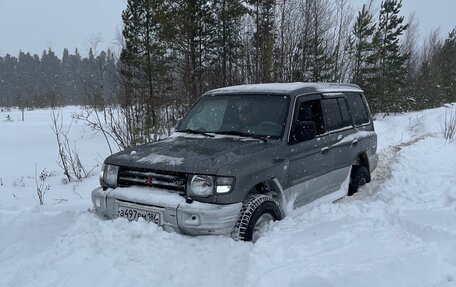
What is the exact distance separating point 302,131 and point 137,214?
7.14 feet

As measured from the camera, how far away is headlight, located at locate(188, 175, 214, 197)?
375 cm

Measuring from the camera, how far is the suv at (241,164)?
148 inches

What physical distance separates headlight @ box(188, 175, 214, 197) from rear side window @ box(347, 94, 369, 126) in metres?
3.56

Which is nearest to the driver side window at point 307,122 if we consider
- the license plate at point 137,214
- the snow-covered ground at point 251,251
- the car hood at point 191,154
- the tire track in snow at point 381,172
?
the car hood at point 191,154

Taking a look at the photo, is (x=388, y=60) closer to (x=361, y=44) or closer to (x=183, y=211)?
(x=361, y=44)

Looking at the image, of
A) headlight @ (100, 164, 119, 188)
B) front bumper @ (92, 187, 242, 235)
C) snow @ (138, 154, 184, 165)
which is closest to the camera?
front bumper @ (92, 187, 242, 235)

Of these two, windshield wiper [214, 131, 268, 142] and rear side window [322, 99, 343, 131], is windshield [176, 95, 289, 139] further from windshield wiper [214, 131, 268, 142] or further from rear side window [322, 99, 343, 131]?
rear side window [322, 99, 343, 131]

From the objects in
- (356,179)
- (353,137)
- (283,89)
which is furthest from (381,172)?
(283,89)

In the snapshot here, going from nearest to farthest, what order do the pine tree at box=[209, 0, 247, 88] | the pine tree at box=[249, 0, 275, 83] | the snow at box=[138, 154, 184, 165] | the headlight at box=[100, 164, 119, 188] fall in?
the snow at box=[138, 154, 184, 165], the headlight at box=[100, 164, 119, 188], the pine tree at box=[249, 0, 275, 83], the pine tree at box=[209, 0, 247, 88]

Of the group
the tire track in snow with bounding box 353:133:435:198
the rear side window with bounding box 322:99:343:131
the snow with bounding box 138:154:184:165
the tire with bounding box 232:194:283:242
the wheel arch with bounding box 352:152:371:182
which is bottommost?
the tire track in snow with bounding box 353:133:435:198

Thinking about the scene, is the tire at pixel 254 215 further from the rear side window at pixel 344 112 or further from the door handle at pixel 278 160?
the rear side window at pixel 344 112

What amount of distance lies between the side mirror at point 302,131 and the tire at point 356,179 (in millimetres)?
2029

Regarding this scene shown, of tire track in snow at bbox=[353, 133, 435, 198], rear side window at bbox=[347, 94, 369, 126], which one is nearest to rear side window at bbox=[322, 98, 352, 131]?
rear side window at bbox=[347, 94, 369, 126]

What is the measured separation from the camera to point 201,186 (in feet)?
12.3
